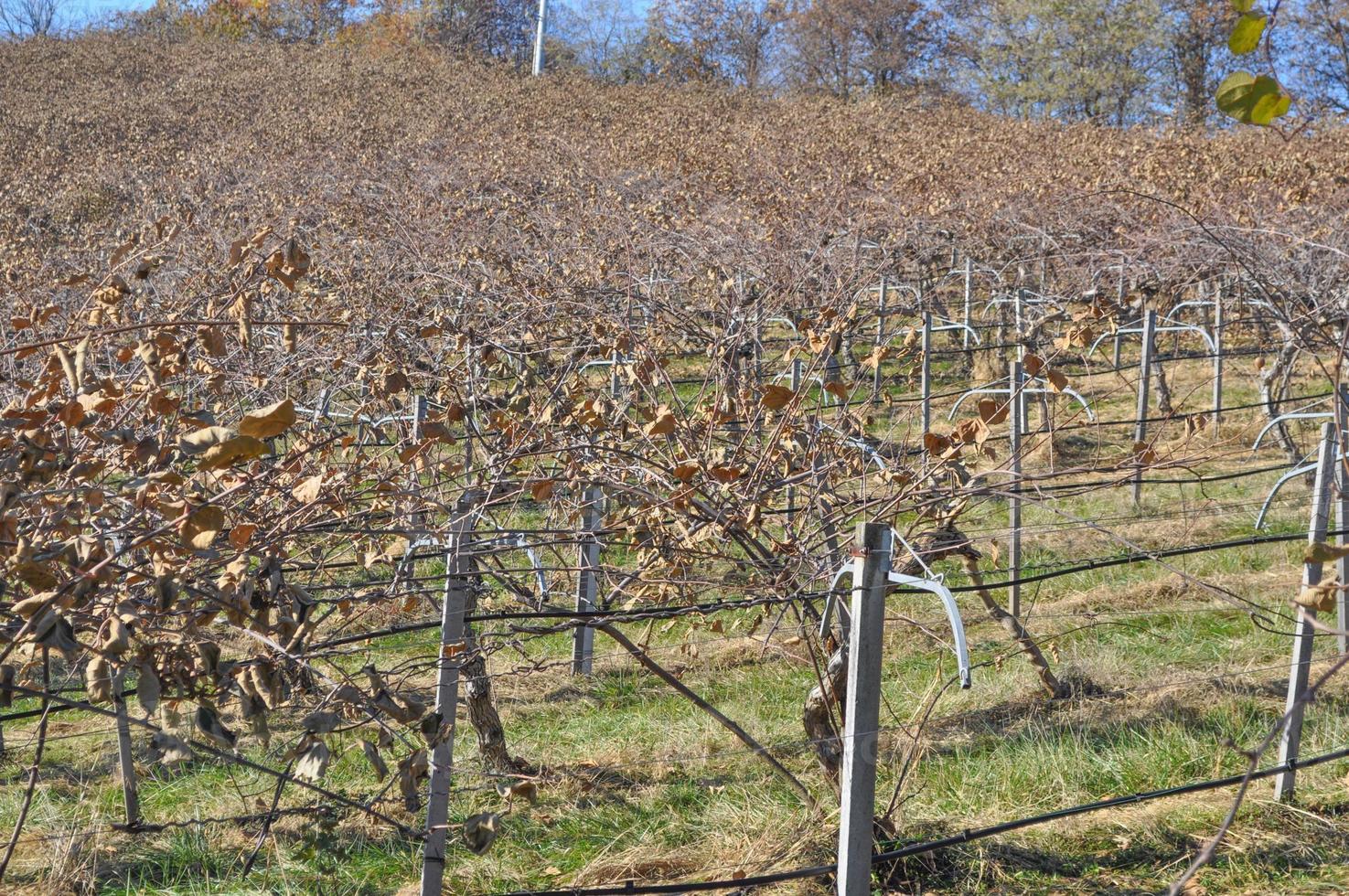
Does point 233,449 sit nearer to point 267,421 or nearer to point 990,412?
point 267,421

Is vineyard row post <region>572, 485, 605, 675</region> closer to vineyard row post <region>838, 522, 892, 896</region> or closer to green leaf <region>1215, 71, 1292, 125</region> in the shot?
vineyard row post <region>838, 522, 892, 896</region>

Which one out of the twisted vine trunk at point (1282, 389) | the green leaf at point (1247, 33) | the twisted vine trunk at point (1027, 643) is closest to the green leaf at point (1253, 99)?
the green leaf at point (1247, 33)

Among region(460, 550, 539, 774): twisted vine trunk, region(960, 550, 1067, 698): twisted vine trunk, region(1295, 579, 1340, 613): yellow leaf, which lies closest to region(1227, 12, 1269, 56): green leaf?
region(1295, 579, 1340, 613): yellow leaf

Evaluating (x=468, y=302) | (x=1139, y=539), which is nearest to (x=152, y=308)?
(x=468, y=302)

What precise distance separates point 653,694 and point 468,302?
103 inches

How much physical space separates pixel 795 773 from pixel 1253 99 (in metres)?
2.95

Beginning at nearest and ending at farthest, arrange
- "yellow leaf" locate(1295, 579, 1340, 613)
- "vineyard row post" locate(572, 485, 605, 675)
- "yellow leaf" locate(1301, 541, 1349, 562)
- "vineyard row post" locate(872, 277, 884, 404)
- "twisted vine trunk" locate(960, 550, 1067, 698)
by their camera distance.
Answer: "yellow leaf" locate(1301, 541, 1349, 562) → "yellow leaf" locate(1295, 579, 1340, 613) → "twisted vine trunk" locate(960, 550, 1067, 698) → "vineyard row post" locate(872, 277, 884, 404) → "vineyard row post" locate(572, 485, 605, 675)

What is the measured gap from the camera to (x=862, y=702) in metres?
2.48

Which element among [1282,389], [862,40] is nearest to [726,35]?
[862,40]

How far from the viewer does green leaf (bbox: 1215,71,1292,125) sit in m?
1.26

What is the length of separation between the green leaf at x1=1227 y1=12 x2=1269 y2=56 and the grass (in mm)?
1785

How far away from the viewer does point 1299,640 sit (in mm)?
3428

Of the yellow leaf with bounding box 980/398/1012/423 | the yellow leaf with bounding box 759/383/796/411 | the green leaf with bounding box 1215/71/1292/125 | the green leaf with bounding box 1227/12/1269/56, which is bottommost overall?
the yellow leaf with bounding box 980/398/1012/423

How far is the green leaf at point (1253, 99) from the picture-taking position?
1.26m
